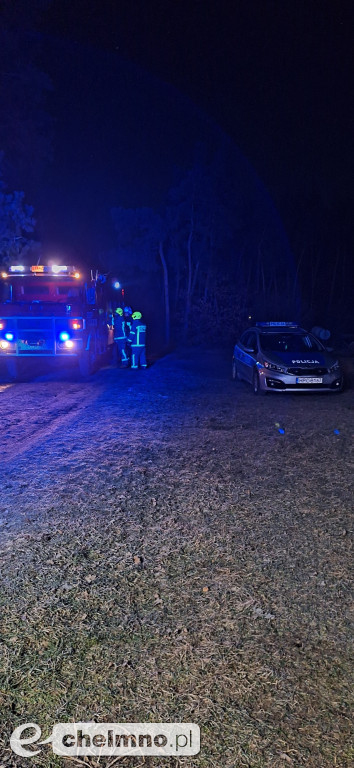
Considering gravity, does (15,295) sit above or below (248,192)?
below

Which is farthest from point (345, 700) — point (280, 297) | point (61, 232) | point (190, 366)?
point (61, 232)

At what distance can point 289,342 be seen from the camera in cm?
1246

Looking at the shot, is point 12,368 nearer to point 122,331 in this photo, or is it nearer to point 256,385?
point 122,331

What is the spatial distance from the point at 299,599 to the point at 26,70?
21.8m

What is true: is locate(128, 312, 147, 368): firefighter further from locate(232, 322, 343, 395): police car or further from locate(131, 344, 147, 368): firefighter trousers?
locate(232, 322, 343, 395): police car

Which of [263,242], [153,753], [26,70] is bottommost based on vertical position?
[153,753]

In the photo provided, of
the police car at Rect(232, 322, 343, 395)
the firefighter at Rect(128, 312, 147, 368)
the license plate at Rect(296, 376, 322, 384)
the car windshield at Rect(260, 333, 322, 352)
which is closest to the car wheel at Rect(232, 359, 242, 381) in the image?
the police car at Rect(232, 322, 343, 395)

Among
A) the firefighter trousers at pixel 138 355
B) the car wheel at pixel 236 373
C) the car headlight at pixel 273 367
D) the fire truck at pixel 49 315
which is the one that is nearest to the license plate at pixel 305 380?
the car headlight at pixel 273 367

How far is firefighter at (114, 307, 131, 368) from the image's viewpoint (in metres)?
16.1

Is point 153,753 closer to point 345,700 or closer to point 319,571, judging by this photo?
point 345,700

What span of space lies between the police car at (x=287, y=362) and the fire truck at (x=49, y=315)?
4.52m

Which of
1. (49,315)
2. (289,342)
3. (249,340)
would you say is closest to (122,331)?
(49,315)

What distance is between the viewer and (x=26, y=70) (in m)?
19.9

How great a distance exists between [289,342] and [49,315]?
613cm
